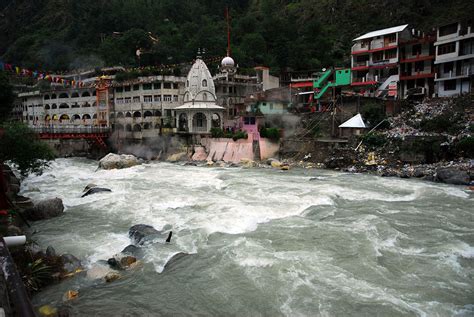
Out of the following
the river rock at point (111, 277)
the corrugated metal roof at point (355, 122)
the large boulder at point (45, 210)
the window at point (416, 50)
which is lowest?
the river rock at point (111, 277)

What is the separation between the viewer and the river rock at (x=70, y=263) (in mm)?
12525

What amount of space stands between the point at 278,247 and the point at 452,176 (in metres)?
16.8

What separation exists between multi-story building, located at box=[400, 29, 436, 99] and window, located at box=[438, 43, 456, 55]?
1.50m

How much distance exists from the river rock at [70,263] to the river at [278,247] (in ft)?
1.17

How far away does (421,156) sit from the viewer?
95.0ft

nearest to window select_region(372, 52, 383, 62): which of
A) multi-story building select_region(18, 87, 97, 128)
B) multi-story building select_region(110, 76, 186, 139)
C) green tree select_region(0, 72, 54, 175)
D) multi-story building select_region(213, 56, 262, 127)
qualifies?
multi-story building select_region(213, 56, 262, 127)

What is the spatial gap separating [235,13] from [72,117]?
44.3 meters

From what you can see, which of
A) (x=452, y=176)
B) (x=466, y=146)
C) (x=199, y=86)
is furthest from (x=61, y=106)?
(x=466, y=146)

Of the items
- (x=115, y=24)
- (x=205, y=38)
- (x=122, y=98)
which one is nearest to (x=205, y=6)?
(x=115, y=24)

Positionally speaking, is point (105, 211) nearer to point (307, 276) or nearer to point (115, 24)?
point (307, 276)

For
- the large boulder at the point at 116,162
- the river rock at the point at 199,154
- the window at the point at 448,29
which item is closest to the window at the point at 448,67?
the window at the point at 448,29

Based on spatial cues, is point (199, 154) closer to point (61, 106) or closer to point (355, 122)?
point (355, 122)

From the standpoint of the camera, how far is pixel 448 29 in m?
37.0

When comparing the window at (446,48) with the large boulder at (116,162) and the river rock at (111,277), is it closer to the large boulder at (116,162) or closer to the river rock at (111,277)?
the large boulder at (116,162)
